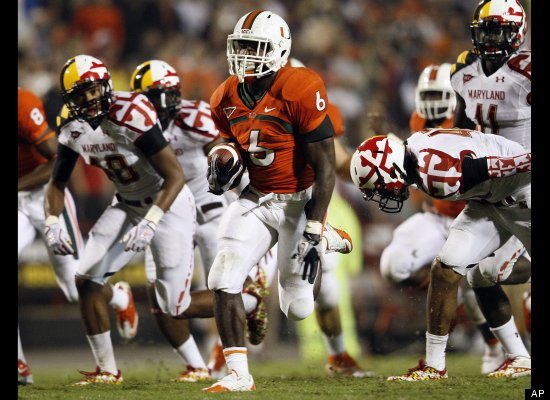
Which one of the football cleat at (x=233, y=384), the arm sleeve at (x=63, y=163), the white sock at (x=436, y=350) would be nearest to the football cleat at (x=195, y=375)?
the football cleat at (x=233, y=384)

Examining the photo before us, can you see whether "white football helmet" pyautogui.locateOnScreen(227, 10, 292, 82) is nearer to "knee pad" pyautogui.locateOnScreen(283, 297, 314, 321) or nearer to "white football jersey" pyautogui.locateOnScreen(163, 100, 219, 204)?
"knee pad" pyautogui.locateOnScreen(283, 297, 314, 321)

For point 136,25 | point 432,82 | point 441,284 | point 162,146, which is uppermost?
point 136,25

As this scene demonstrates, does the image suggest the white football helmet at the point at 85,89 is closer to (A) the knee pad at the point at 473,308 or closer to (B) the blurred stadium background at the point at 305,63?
(A) the knee pad at the point at 473,308

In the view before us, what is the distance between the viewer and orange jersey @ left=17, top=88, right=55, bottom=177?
6832mm

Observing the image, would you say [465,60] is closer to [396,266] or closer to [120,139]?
[396,266]

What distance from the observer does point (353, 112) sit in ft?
38.0

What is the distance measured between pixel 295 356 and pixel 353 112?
3133 mm

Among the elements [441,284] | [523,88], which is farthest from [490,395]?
[523,88]

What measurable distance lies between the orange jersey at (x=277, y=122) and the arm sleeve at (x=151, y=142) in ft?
2.05

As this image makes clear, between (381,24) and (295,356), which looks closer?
(295,356)

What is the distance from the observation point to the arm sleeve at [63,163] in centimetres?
637

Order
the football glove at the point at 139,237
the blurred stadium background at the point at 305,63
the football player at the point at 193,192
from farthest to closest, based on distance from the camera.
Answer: the blurred stadium background at the point at 305,63 → the football player at the point at 193,192 → the football glove at the point at 139,237
